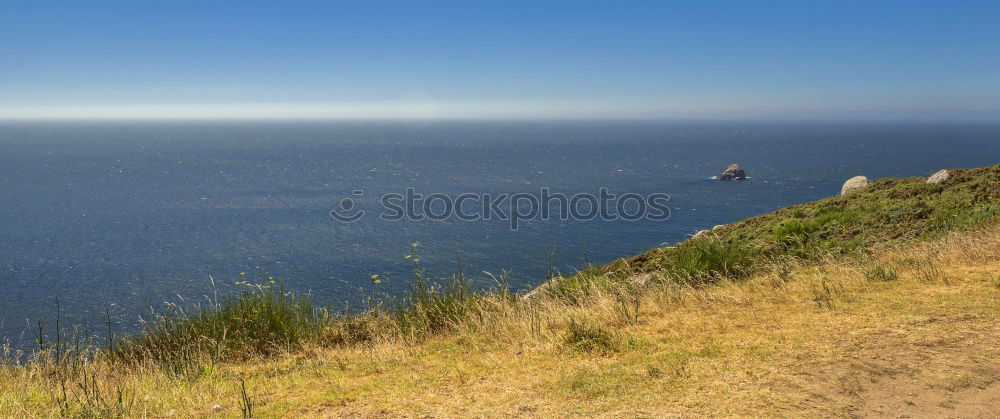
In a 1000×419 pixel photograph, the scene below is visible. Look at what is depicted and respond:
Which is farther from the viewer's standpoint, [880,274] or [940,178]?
[940,178]

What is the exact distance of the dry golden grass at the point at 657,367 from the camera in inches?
203

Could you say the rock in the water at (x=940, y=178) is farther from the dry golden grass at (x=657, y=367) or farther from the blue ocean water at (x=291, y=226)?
the dry golden grass at (x=657, y=367)

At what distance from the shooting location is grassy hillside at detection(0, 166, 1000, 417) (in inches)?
208

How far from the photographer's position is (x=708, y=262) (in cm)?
1152

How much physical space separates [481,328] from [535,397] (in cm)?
280

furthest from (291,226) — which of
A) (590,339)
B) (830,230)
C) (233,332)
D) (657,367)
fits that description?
(657,367)

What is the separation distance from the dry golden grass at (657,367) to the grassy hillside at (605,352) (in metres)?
0.03

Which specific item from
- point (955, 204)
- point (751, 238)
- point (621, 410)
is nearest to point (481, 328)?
point (621, 410)

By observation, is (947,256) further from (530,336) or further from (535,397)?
(535,397)

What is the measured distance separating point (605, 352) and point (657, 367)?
863 millimetres

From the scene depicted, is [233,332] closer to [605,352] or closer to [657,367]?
[605,352]

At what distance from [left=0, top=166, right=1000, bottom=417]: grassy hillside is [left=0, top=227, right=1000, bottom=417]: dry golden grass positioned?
26 millimetres

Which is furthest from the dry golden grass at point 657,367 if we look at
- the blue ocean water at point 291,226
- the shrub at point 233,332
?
the blue ocean water at point 291,226

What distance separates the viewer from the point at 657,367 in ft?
19.7
